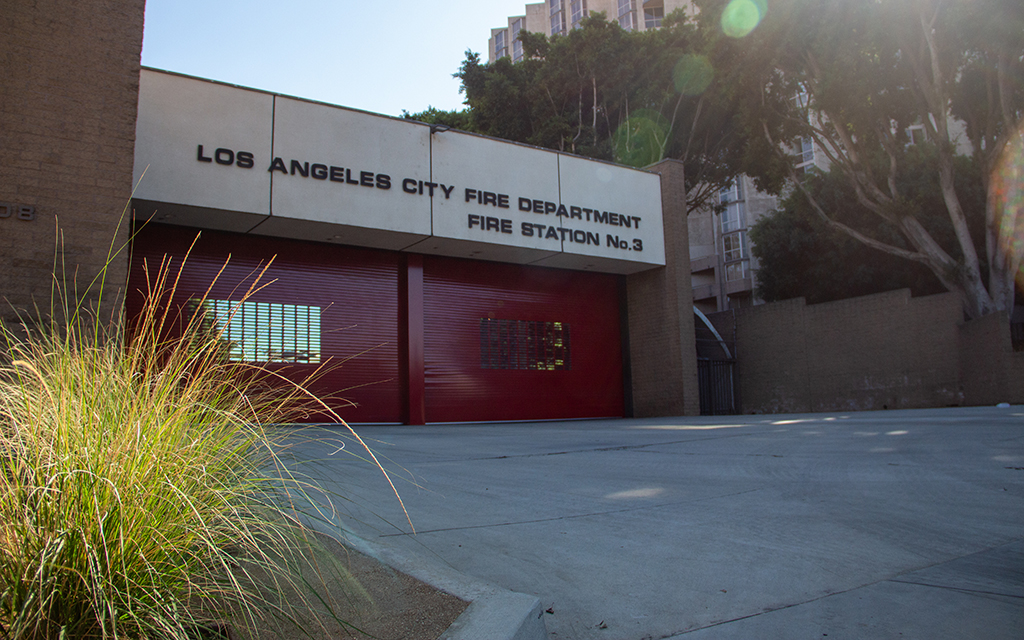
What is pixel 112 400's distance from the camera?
232cm

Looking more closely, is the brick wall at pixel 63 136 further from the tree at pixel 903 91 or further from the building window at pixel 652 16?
the building window at pixel 652 16

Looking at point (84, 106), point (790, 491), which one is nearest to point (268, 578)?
point (790, 491)

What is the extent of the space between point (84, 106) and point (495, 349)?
948 cm

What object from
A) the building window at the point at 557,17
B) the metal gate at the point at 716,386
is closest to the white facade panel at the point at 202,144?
the metal gate at the point at 716,386

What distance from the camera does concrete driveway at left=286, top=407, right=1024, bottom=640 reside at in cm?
240

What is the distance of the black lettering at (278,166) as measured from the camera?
11.9m

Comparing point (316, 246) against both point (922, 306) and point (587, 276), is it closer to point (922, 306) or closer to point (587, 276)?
point (587, 276)

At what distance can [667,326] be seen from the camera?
16453mm

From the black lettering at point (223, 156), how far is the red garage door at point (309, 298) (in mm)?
1556

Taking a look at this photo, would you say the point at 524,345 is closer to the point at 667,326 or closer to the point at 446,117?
the point at 667,326

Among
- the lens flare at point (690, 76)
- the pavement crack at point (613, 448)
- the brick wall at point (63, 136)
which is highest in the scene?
the lens flare at point (690, 76)

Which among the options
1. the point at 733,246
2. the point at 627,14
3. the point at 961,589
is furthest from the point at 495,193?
the point at 627,14

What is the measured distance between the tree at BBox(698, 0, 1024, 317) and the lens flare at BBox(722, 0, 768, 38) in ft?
0.59

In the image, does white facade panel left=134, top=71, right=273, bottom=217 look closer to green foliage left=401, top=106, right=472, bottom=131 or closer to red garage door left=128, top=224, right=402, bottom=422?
red garage door left=128, top=224, right=402, bottom=422
